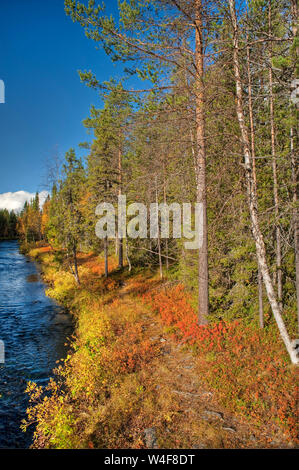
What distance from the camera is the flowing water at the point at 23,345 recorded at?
7520 mm

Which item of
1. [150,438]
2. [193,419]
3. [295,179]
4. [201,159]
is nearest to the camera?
[150,438]

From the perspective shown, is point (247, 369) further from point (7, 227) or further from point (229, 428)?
point (7, 227)

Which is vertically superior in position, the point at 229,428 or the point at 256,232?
the point at 256,232

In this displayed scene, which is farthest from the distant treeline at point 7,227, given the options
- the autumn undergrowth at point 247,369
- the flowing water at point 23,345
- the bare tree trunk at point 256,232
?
the bare tree trunk at point 256,232

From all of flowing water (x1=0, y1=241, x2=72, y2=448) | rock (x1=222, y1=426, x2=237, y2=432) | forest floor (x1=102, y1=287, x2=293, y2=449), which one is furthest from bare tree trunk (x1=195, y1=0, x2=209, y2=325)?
flowing water (x1=0, y1=241, x2=72, y2=448)

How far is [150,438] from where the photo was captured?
18.5 ft

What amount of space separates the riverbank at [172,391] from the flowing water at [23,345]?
518 millimetres

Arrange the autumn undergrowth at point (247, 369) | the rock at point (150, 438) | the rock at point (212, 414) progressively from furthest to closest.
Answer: the rock at point (212, 414)
the autumn undergrowth at point (247, 369)
the rock at point (150, 438)

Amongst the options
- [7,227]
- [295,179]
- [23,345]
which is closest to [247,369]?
[295,179]

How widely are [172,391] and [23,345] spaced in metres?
8.57

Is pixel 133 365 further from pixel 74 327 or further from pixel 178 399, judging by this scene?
pixel 74 327

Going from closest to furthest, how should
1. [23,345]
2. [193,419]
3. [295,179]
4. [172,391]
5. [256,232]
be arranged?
[193,419], [172,391], [256,232], [295,179], [23,345]

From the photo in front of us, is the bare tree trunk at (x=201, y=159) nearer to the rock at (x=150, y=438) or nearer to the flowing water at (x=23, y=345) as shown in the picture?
the rock at (x=150, y=438)

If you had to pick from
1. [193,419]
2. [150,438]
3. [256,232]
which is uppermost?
[256,232]
